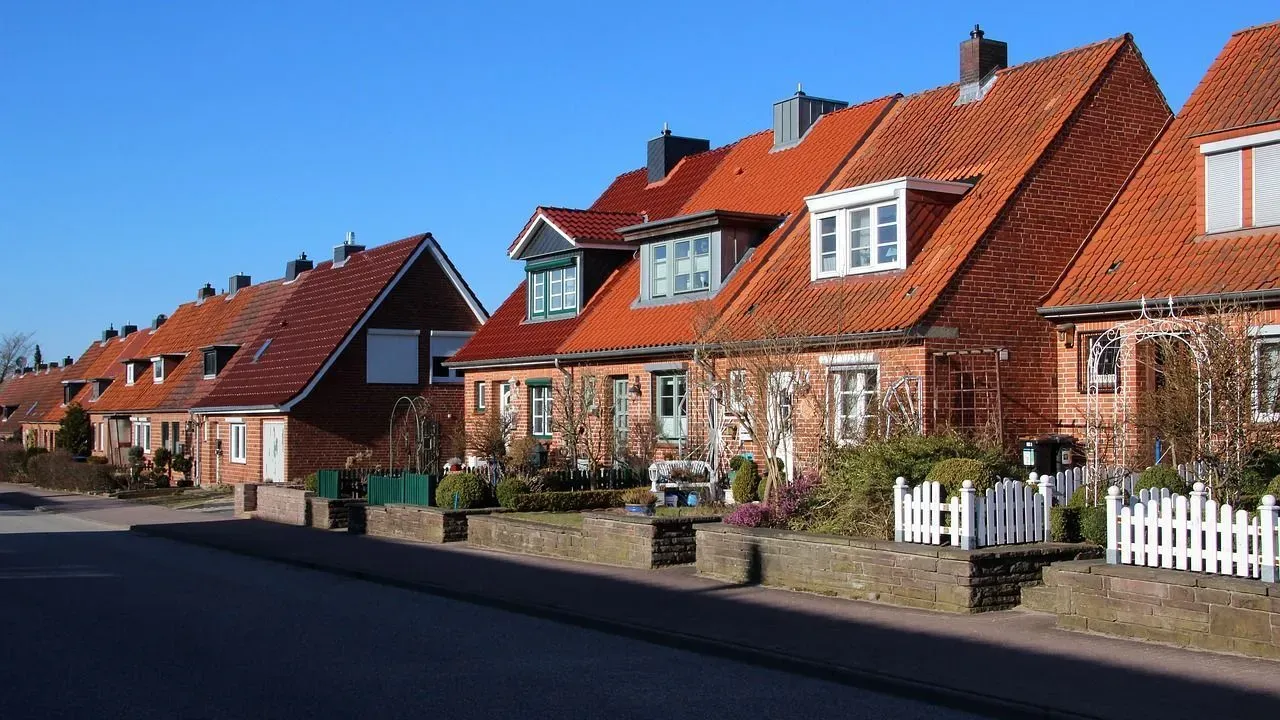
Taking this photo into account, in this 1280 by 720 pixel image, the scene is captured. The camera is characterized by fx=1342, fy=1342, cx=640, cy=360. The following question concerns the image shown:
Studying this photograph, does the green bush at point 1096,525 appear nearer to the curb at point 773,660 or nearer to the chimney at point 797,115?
the curb at point 773,660

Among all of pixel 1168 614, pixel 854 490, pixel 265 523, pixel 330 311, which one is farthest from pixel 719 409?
pixel 330 311

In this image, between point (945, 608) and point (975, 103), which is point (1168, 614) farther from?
point (975, 103)

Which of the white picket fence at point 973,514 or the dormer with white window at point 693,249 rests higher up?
the dormer with white window at point 693,249

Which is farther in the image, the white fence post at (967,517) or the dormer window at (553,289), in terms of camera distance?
the dormer window at (553,289)

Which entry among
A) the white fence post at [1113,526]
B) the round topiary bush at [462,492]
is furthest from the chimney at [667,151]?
the white fence post at [1113,526]

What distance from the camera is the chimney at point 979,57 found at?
1026 inches

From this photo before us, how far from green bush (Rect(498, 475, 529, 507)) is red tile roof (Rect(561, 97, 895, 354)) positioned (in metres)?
4.15

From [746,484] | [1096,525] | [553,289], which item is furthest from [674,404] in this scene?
[1096,525]

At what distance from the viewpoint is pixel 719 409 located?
24.2 meters

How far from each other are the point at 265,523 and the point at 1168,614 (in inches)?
836

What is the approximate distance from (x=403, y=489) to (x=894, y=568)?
43.3 ft

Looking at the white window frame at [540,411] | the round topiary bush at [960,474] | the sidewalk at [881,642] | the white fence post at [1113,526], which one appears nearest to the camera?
the sidewalk at [881,642]

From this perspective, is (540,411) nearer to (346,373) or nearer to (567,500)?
(567,500)

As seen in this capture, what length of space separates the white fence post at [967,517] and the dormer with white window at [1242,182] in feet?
27.0
